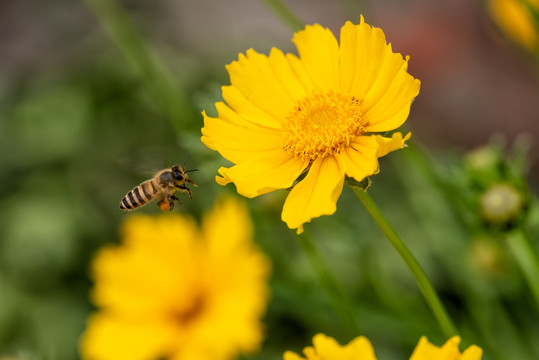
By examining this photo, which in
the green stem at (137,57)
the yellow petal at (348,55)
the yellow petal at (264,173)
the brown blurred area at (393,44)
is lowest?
the yellow petal at (264,173)

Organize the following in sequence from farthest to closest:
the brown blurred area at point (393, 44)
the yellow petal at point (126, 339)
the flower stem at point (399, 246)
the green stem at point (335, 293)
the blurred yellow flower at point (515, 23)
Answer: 1. the brown blurred area at point (393, 44)
2. the yellow petal at point (126, 339)
3. the blurred yellow flower at point (515, 23)
4. the green stem at point (335, 293)
5. the flower stem at point (399, 246)

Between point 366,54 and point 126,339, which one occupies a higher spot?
point 126,339

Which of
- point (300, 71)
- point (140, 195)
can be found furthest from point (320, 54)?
point (140, 195)

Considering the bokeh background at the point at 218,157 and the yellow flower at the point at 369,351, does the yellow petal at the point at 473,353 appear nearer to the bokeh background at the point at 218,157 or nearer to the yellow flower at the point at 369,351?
the yellow flower at the point at 369,351

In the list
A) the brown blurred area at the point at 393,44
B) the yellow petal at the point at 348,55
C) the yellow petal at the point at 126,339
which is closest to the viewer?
the yellow petal at the point at 348,55

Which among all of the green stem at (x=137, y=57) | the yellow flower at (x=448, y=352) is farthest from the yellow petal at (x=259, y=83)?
the green stem at (x=137, y=57)

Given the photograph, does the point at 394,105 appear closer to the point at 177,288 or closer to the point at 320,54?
the point at 320,54
